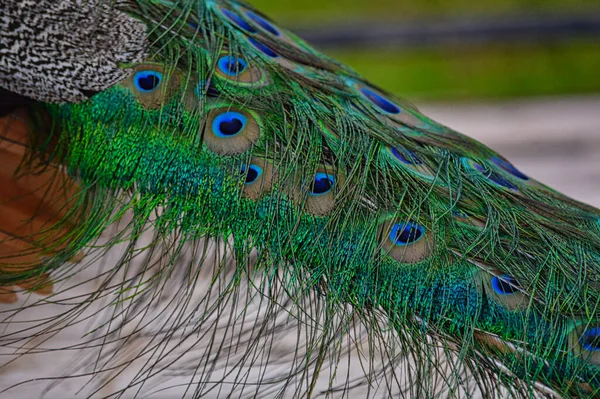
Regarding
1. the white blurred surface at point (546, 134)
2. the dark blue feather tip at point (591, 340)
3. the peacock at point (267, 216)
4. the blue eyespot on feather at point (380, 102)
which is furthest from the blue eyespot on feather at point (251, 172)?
the white blurred surface at point (546, 134)

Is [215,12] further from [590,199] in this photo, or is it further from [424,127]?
[590,199]

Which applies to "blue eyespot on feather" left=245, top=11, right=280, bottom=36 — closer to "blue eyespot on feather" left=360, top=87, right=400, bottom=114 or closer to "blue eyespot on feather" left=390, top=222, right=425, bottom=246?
"blue eyespot on feather" left=360, top=87, right=400, bottom=114

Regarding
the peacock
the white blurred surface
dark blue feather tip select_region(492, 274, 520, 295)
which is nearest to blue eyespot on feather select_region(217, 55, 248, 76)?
the peacock

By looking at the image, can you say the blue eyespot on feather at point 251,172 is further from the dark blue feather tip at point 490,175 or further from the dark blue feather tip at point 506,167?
the dark blue feather tip at point 506,167

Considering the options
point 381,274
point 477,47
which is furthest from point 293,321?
point 477,47

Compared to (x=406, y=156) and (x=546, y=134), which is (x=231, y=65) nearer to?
(x=406, y=156)

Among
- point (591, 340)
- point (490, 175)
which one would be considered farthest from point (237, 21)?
point (591, 340)
